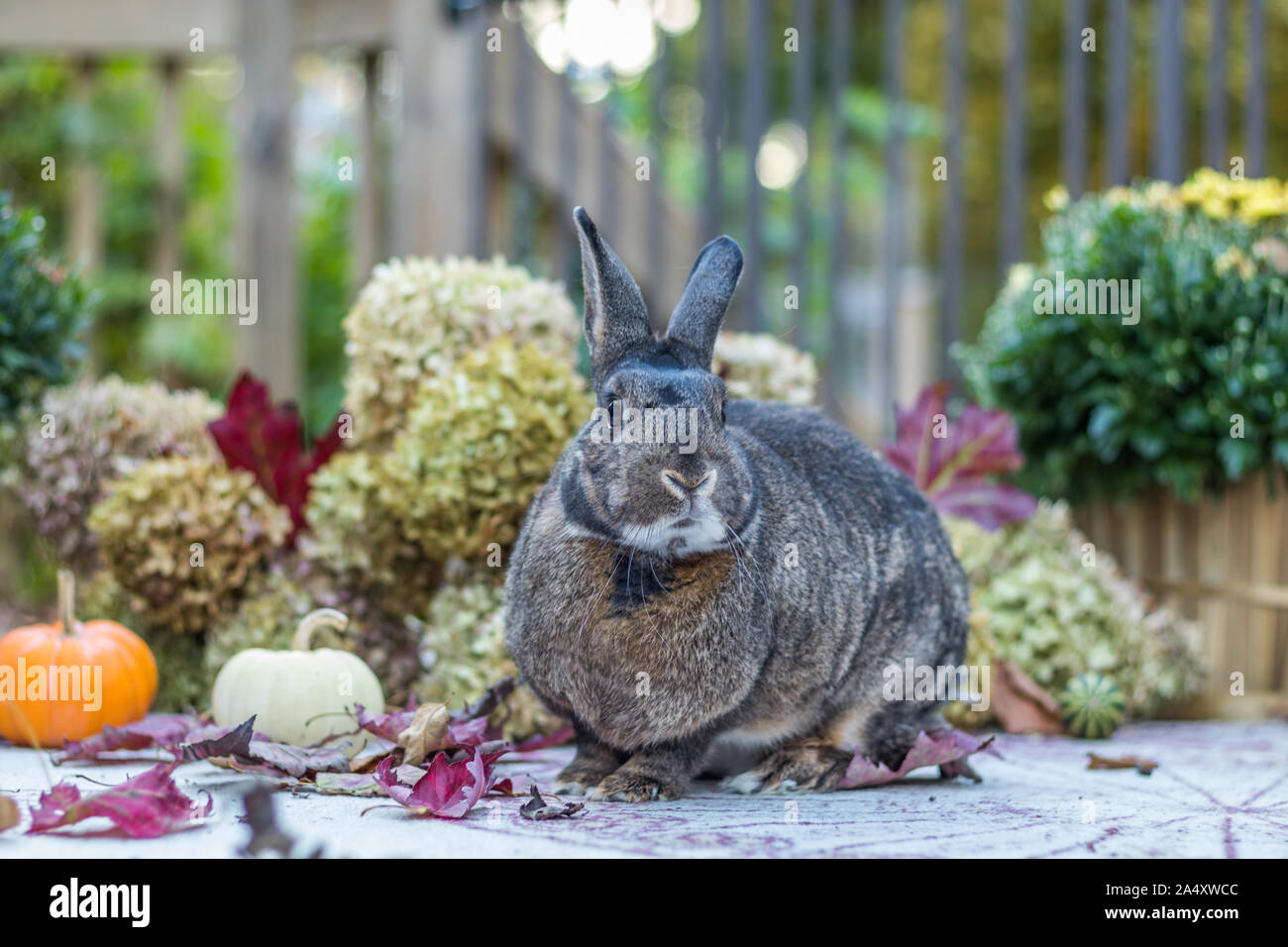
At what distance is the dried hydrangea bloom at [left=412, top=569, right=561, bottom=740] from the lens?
10.8ft

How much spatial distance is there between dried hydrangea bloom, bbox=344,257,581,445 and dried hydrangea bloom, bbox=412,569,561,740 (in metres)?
0.57

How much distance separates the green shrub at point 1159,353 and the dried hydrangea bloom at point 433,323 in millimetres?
1530

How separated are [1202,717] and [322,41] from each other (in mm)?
4172

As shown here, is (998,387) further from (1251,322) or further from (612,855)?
(612,855)

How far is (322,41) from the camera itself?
5.49 meters

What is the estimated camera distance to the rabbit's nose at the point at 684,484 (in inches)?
85.8

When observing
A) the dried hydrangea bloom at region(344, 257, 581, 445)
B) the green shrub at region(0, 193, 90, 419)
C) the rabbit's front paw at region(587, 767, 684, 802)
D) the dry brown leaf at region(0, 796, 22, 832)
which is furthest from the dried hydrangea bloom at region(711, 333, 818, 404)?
the dry brown leaf at region(0, 796, 22, 832)

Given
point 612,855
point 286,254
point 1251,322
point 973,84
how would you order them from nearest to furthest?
point 612,855 → point 1251,322 → point 286,254 → point 973,84

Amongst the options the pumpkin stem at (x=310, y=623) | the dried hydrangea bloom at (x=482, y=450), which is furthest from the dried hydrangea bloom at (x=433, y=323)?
the pumpkin stem at (x=310, y=623)

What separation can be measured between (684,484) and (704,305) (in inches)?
18.6

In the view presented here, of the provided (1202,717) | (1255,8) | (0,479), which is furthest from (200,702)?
(1255,8)

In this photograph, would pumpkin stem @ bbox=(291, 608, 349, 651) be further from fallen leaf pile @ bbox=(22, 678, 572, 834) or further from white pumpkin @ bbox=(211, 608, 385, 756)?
fallen leaf pile @ bbox=(22, 678, 572, 834)

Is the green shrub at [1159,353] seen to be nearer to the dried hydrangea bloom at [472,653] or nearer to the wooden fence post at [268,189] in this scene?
the dried hydrangea bloom at [472,653]

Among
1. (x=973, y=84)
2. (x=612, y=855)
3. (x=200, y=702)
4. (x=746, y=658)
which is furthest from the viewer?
(x=973, y=84)
